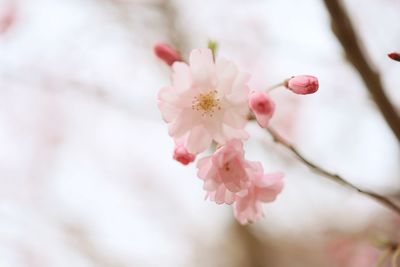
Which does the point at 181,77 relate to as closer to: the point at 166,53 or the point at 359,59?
the point at 166,53

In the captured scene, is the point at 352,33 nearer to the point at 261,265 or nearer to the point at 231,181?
the point at 231,181

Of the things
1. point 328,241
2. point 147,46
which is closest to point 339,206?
point 328,241

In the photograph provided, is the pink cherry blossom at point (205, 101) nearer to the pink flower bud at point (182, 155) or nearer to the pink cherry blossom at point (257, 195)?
the pink flower bud at point (182, 155)

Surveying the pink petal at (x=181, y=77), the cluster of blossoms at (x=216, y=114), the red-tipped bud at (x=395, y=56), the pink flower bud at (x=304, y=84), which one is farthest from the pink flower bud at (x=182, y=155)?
the red-tipped bud at (x=395, y=56)

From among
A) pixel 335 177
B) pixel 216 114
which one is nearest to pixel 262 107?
pixel 216 114

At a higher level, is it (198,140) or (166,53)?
(166,53)

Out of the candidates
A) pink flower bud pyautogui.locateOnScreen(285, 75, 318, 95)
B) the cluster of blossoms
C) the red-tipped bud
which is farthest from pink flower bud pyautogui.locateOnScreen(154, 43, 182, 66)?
the red-tipped bud

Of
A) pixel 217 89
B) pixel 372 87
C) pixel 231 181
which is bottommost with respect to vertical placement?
pixel 231 181
